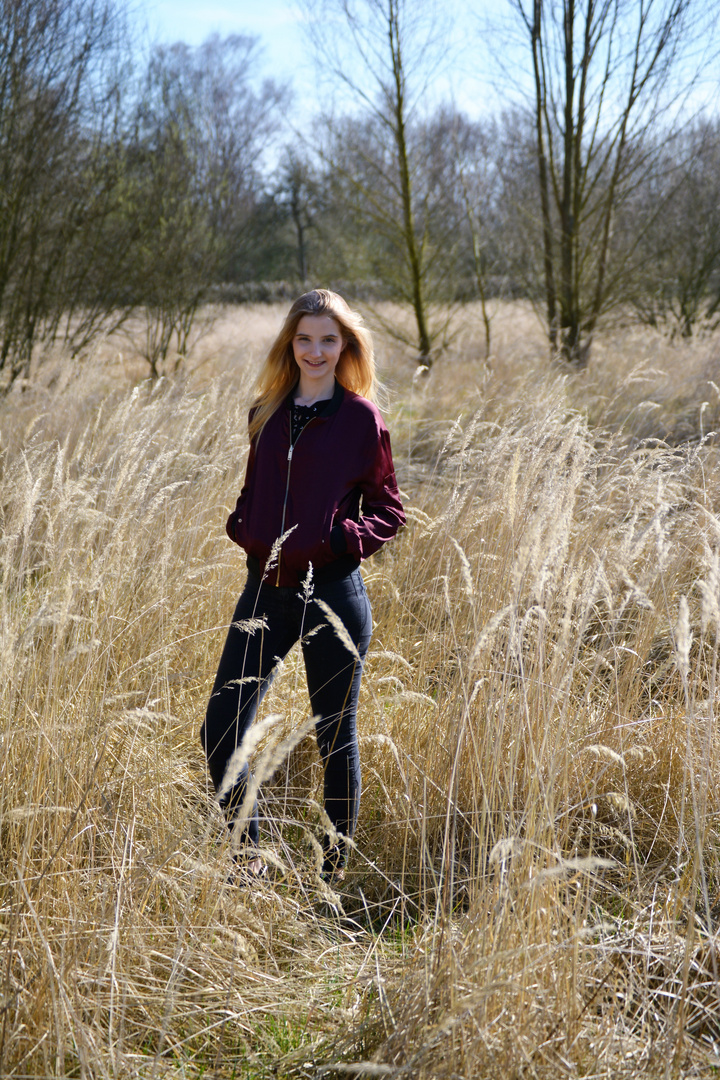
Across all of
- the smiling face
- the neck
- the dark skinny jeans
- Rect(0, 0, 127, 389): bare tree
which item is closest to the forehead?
the smiling face

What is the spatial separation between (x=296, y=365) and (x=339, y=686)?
35.9 inches

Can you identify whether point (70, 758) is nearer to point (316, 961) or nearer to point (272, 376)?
point (316, 961)

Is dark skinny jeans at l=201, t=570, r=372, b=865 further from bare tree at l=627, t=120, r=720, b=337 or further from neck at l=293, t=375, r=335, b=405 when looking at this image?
bare tree at l=627, t=120, r=720, b=337

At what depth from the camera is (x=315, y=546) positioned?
1.83 metres

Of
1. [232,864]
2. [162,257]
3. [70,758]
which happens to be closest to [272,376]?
[70,758]

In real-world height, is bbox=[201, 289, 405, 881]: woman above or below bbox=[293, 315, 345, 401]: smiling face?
below

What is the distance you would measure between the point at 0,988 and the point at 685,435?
553 centimetres

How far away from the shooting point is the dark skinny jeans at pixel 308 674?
6.03 ft

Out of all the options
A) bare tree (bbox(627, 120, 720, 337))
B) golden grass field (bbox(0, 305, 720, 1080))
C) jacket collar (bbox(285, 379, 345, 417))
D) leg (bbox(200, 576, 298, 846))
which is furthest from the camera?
bare tree (bbox(627, 120, 720, 337))

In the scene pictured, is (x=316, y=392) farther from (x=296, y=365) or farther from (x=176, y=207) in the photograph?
(x=176, y=207)

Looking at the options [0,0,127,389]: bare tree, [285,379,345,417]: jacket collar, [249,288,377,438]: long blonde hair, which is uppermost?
[0,0,127,389]: bare tree

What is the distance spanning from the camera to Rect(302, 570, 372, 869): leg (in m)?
1.87

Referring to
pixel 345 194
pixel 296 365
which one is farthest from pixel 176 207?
pixel 296 365

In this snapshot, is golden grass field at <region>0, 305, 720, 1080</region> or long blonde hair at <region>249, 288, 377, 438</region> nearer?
golden grass field at <region>0, 305, 720, 1080</region>
